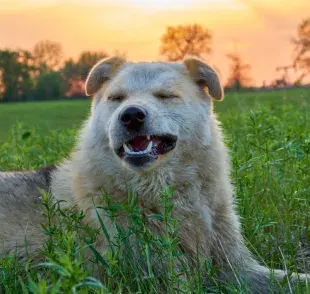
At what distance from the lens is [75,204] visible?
4.84 m

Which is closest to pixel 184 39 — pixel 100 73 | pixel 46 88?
pixel 46 88

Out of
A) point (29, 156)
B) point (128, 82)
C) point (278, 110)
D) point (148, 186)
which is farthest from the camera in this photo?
point (278, 110)

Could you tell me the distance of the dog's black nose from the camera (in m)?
4.59

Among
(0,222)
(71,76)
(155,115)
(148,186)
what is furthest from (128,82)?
(71,76)

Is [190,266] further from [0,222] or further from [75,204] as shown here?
[0,222]

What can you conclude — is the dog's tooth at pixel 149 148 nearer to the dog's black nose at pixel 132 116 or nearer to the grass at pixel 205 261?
the dog's black nose at pixel 132 116

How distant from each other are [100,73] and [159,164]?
3.66 ft

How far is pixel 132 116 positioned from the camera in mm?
4594

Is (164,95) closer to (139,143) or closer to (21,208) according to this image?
(139,143)

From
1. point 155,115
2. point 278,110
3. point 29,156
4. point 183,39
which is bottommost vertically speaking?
point 183,39

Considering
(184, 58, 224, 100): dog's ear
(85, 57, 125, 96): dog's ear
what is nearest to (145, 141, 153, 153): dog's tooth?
(184, 58, 224, 100): dog's ear

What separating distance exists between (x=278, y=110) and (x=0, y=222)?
34.5 ft

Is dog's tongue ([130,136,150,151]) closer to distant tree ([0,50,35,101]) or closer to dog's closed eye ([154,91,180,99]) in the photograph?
dog's closed eye ([154,91,180,99])

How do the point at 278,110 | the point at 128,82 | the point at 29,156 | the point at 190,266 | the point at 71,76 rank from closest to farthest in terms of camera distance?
1. the point at 190,266
2. the point at 128,82
3. the point at 29,156
4. the point at 278,110
5. the point at 71,76
